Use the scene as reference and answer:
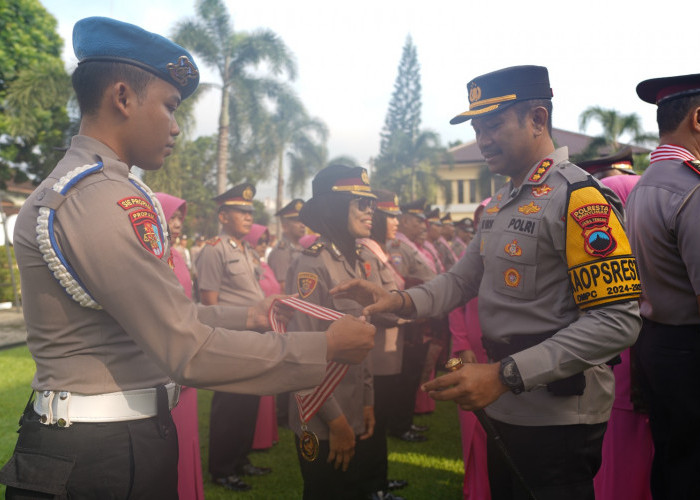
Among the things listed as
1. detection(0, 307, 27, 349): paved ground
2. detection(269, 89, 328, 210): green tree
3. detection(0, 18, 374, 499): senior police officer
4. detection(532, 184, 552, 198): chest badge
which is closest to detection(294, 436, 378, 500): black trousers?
detection(0, 18, 374, 499): senior police officer

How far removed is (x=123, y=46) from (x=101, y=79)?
134mm

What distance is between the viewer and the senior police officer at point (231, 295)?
16.5ft

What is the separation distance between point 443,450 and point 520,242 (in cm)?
411

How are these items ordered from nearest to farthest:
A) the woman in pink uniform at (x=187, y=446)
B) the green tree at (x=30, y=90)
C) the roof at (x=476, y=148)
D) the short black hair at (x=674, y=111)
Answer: the short black hair at (x=674, y=111)
the woman in pink uniform at (x=187, y=446)
the green tree at (x=30, y=90)
the roof at (x=476, y=148)

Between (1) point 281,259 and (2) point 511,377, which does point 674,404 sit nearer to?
(2) point 511,377

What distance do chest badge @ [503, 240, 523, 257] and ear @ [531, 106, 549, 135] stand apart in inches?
22.1

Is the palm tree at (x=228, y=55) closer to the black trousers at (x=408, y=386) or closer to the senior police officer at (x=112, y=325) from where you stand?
the black trousers at (x=408, y=386)

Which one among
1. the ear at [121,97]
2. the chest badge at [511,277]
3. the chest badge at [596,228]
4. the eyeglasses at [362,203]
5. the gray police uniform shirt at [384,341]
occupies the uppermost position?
the ear at [121,97]

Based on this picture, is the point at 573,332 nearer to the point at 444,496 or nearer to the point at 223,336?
the point at 223,336

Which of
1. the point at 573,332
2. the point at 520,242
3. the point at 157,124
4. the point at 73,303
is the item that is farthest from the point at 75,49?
the point at 573,332

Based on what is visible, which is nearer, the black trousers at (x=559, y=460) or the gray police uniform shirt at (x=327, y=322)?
the black trousers at (x=559, y=460)

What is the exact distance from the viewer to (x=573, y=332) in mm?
1969

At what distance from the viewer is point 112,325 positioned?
5.49 ft

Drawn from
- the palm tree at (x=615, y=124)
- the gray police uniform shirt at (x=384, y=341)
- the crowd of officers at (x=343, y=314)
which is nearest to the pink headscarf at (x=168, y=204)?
the crowd of officers at (x=343, y=314)
